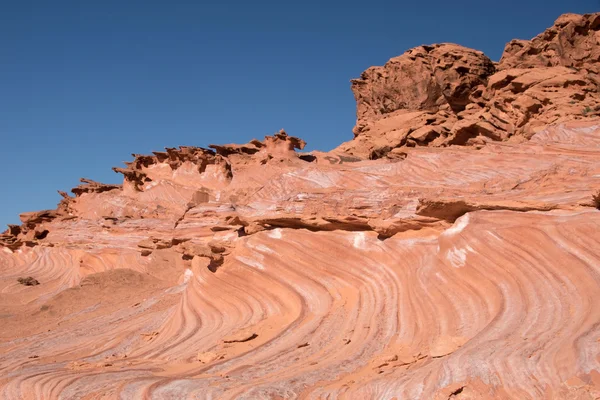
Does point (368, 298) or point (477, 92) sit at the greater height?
point (477, 92)

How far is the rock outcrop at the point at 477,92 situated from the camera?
62.8 feet

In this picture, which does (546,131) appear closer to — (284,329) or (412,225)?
(412,225)

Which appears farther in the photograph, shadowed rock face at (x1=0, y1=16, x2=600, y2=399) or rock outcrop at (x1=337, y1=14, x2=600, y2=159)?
rock outcrop at (x1=337, y1=14, x2=600, y2=159)

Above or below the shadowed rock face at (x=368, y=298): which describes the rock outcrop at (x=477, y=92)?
above

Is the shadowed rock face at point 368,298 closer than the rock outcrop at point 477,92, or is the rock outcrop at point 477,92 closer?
the shadowed rock face at point 368,298

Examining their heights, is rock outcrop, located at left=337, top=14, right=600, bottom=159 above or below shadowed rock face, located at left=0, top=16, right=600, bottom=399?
above

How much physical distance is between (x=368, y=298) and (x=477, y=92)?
66.9ft

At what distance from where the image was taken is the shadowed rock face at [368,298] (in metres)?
5.90

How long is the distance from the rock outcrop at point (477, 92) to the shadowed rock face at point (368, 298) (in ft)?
17.5

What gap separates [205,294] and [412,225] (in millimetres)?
4458

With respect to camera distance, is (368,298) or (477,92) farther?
(477,92)

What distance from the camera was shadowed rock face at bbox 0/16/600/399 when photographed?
590 centimetres

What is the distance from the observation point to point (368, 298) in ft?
29.1

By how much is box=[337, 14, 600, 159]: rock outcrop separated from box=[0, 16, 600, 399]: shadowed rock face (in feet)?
17.5
